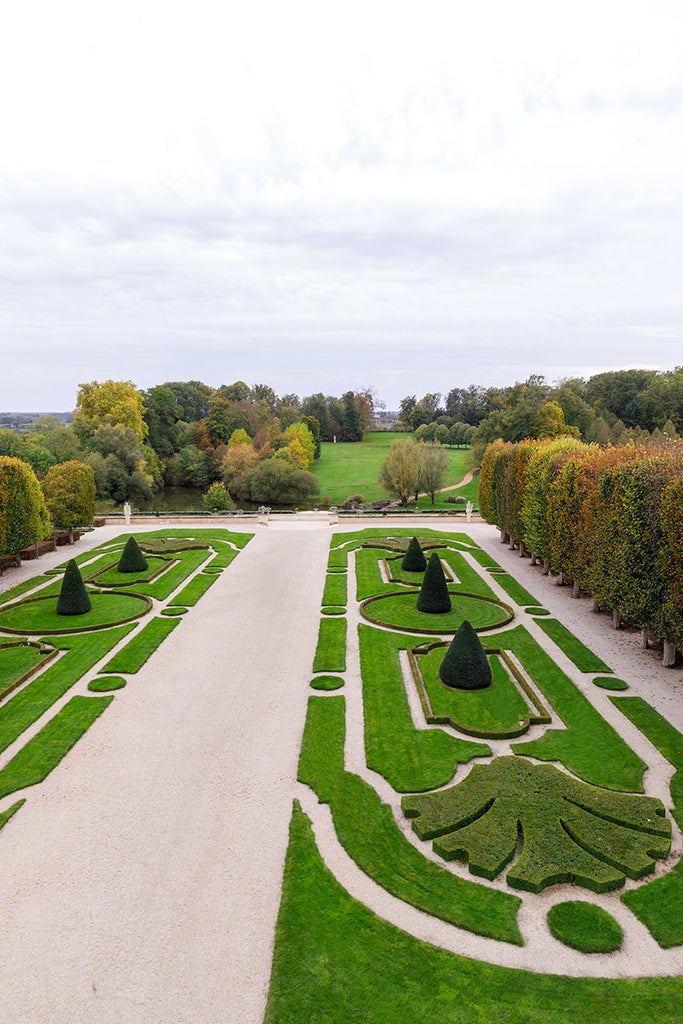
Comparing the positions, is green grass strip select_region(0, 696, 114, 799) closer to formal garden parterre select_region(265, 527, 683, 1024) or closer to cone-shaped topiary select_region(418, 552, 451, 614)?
formal garden parterre select_region(265, 527, 683, 1024)

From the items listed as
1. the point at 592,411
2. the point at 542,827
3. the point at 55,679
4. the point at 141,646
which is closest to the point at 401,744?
the point at 542,827

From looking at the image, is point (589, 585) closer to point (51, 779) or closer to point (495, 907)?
point (495, 907)

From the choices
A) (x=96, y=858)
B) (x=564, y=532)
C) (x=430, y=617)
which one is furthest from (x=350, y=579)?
(x=96, y=858)

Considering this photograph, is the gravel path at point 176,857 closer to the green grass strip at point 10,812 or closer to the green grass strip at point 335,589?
the green grass strip at point 10,812

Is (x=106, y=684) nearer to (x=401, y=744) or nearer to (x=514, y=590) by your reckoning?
(x=401, y=744)

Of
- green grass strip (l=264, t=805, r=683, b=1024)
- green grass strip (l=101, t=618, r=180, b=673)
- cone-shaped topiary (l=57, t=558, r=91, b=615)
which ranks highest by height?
cone-shaped topiary (l=57, t=558, r=91, b=615)

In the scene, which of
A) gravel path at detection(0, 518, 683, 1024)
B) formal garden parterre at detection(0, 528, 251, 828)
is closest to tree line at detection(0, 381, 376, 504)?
formal garden parterre at detection(0, 528, 251, 828)

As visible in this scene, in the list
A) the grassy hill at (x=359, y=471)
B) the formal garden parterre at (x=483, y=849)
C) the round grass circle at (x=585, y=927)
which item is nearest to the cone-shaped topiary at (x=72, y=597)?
the formal garden parterre at (x=483, y=849)
